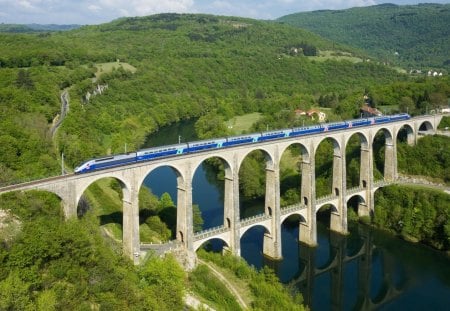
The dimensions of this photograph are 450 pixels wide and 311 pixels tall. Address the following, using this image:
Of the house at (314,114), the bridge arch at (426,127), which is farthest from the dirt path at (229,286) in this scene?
the house at (314,114)

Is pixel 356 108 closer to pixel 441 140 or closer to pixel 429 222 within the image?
pixel 441 140

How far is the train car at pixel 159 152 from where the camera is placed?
4408 cm

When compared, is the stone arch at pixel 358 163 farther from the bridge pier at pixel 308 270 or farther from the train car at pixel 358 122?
the bridge pier at pixel 308 270

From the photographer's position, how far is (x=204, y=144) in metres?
49.3

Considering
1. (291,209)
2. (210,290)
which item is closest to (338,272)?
(291,209)

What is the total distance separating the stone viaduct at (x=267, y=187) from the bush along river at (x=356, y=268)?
219 cm

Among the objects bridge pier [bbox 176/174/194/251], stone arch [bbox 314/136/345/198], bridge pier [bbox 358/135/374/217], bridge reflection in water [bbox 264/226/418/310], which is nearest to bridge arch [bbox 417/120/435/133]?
stone arch [bbox 314/136/345/198]

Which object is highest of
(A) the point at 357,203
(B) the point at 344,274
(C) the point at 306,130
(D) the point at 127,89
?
(D) the point at 127,89

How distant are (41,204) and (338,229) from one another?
4102 centimetres

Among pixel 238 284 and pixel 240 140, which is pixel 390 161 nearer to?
pixel 240 140

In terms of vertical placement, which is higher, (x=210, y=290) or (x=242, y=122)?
(x=242, y=122)

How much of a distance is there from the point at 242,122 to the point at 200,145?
74.5m

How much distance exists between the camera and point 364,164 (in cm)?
6688

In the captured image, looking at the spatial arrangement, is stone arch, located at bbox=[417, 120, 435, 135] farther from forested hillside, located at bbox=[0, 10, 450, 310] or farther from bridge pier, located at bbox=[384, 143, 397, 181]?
bridge pier, located at bbox=[384, 143, 397, 181]
